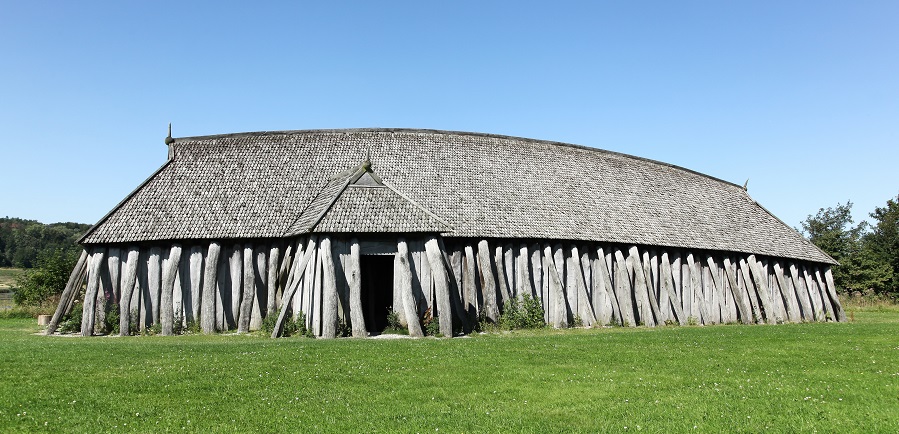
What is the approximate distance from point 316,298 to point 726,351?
33.9ft

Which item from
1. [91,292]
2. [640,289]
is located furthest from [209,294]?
[640,289]

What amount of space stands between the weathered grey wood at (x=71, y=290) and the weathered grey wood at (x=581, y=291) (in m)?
15.3

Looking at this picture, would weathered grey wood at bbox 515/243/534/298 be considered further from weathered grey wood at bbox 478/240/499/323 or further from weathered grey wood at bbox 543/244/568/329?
weathered grey wood at bbox 478/240/499/323

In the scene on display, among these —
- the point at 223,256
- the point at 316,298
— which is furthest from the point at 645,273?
the point at 223,256

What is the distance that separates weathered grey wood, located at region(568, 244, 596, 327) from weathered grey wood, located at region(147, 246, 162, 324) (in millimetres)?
12886

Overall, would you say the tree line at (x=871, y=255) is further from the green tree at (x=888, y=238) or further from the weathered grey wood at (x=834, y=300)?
the weathered grey wood at (x=834, y=300)

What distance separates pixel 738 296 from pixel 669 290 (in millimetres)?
3810

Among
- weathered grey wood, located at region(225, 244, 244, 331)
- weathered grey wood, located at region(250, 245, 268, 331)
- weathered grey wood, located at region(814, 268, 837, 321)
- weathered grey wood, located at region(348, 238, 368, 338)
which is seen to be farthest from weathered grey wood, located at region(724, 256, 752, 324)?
weathered grey wood, located at region(225, 244, 244, 331)

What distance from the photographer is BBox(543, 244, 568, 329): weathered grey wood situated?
2277cm

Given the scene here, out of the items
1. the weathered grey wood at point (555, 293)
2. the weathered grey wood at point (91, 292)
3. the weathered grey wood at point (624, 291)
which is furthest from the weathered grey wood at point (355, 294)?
the weathered grey wood at point (624, 291)

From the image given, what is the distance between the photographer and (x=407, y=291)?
19.4 meters

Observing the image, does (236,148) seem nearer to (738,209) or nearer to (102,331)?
(102,331)

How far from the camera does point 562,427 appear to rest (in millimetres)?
7930

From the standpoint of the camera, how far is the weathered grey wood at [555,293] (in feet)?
74.7
